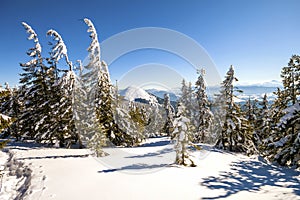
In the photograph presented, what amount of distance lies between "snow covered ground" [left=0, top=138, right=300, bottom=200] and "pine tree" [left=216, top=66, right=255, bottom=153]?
790 cm

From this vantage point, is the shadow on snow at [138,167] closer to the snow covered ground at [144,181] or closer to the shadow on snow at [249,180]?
the snow covered ground at [144,181]

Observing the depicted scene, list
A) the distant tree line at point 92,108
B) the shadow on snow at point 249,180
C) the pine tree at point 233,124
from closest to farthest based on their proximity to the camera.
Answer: the shadow on snow at point 249,180
the distant tree line at point 92,108
the pine tree at point 233,124

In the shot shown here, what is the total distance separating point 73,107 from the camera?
62.5 feet

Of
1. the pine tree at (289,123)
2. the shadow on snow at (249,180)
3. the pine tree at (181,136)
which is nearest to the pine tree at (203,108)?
the pine tree at (289,123)

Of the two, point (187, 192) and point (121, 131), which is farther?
point (121, 131)

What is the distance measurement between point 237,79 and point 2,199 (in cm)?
2341

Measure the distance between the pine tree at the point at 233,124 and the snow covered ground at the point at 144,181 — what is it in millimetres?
7902

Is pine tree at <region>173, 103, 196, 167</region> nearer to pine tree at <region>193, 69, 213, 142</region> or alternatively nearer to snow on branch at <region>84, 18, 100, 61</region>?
snow on branch at <region>84, 18, 100, 61</region>

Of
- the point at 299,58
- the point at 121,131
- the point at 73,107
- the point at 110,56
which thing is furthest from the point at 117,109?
the point at 299,58

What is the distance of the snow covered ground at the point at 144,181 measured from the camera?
842cm

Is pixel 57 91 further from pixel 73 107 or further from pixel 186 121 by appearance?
pixel 186 121

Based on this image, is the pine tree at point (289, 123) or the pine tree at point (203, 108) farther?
the pine tree at point (203, 108)

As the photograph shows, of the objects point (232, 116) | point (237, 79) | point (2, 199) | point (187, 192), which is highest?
point (237, 79)

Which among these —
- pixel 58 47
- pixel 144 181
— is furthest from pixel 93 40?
pixel 144 181
